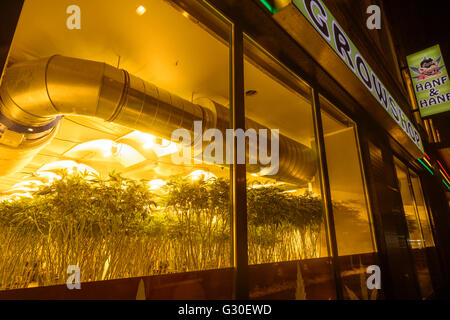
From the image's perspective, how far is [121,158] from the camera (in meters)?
2.76

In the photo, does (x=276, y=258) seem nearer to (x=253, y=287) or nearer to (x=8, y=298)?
(x=253, y=287)

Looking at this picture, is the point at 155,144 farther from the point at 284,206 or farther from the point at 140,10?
the point at 284,206

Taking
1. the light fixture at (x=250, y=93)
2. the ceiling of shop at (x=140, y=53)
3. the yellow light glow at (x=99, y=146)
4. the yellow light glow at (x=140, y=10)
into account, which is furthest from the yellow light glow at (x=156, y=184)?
the yellow light glow at (x=140, y=10)

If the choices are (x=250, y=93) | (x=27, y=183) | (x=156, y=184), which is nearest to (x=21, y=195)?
(x=27, y=183)

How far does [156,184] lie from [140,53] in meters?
1.62

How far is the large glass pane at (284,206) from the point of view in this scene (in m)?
1.68

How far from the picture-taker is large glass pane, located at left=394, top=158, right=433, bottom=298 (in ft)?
12.5

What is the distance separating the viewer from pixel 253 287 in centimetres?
140

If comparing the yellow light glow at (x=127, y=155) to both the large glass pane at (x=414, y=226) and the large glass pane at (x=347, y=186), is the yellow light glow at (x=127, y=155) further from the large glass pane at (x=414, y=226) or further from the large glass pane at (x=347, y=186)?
the large glass pane at (x=414, y=226)

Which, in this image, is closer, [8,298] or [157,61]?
[8,298]

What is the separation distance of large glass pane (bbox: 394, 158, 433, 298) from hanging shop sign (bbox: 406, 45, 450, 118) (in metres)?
1.52
